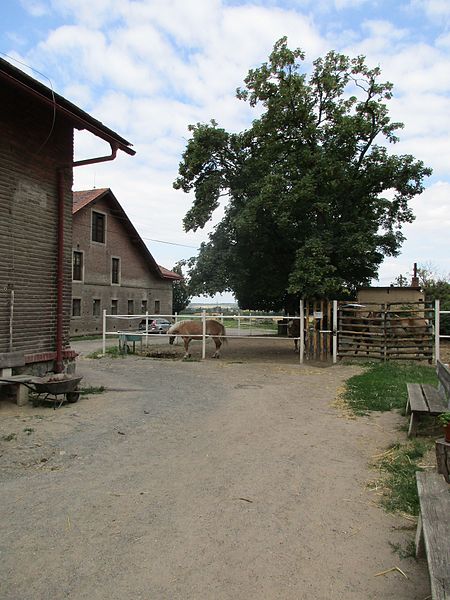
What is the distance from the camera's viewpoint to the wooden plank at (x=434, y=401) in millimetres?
5393

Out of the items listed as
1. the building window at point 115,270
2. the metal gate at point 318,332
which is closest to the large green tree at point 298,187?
the metal gate at point 318,332

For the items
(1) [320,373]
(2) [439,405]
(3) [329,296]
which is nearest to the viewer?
(2) [439,405]

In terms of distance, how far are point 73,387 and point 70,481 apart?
366 centimetres

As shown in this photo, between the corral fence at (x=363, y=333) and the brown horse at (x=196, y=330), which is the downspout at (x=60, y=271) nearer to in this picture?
the corral fence at (x=363, y=333)

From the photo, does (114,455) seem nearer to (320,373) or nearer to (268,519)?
(268,519)

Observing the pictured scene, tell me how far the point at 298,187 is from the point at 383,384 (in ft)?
24.3

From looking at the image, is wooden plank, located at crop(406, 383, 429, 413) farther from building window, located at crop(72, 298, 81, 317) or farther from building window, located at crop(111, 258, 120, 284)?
building window, located at crop(111, 258, 120, 284)

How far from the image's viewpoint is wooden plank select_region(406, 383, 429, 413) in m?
5.50

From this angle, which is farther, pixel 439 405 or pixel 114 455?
pixel 439 405

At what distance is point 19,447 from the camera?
18.1 ft

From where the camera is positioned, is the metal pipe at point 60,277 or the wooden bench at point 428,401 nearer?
the wooden bench at point 428,401

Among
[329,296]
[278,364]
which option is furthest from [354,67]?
[278,364]

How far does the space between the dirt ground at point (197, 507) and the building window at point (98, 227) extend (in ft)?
84.7

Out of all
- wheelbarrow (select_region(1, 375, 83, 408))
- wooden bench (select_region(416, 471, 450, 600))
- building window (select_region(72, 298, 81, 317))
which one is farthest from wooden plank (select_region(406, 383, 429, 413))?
building window (select_region(72, 298, 81, 317))
